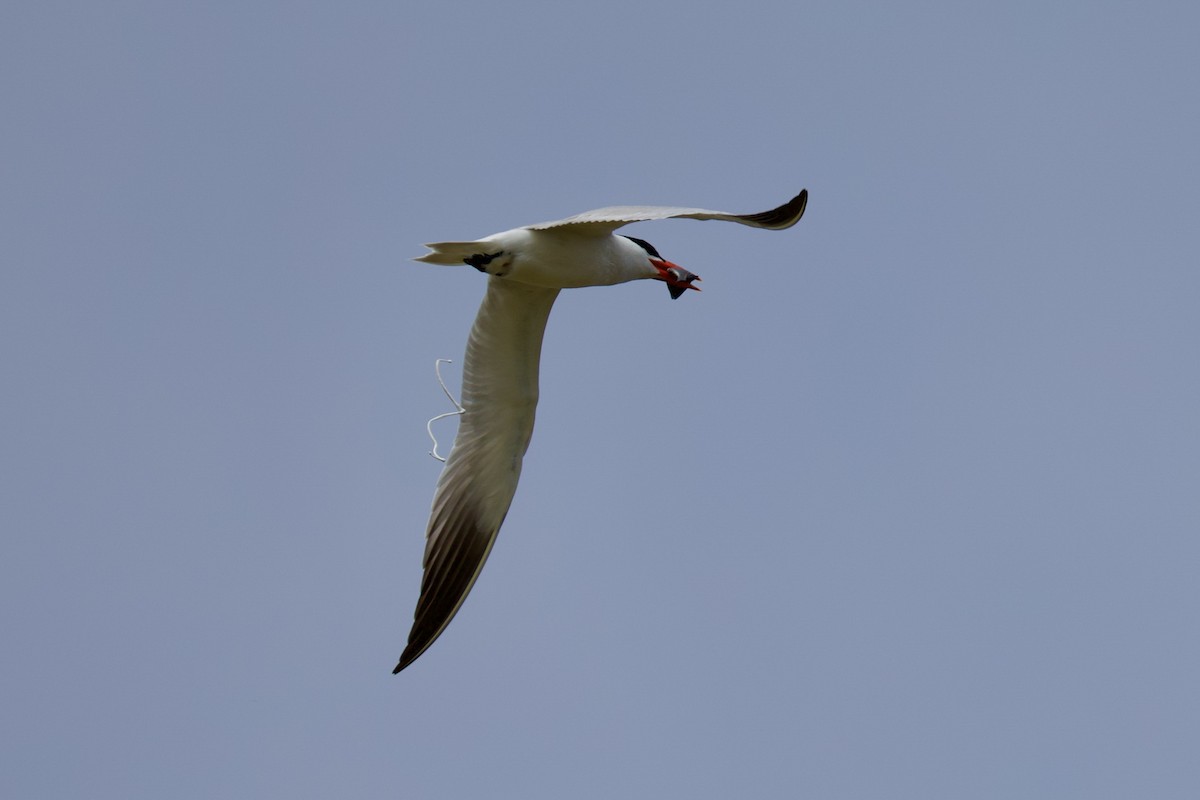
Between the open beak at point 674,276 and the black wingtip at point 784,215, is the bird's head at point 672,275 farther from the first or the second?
the black wingtip at point 784,215

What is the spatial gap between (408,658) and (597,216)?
388 cm

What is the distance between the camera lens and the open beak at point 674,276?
12.0 meters

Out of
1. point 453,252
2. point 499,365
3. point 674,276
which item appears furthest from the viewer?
point 499,365

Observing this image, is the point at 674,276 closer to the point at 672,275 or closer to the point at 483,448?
the point at 672,275

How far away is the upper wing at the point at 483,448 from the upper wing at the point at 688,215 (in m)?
1.82

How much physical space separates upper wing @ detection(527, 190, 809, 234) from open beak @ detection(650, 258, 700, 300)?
124cm

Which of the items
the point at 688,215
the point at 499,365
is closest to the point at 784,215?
the point at 688,215

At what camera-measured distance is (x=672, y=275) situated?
12.0 metres

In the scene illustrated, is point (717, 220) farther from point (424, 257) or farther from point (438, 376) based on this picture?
point (438, 376)

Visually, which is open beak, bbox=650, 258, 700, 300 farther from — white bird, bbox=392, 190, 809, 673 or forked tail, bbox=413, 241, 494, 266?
forked tail, bbox=413, 241, 494, 266

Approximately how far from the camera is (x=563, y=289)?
12125 mm

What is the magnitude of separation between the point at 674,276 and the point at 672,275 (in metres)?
0.02

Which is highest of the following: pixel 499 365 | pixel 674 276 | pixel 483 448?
pixel 674 276

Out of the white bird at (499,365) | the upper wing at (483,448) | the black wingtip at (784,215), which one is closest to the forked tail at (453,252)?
the white bird at (499,365)
